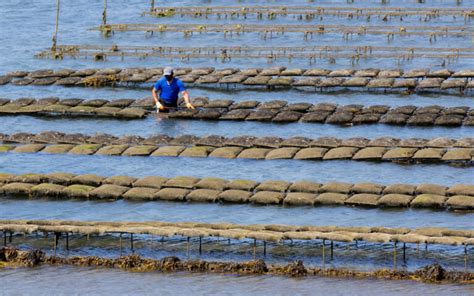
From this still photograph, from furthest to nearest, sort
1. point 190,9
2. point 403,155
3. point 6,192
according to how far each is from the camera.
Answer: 1. point 190,9
2. point 403,155
3. point 6,192

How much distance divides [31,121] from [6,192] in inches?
369

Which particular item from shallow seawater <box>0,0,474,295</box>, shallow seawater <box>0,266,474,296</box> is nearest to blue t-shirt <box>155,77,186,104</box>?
shallow seawater <box>0,0,474,295</box>

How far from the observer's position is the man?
3966cm

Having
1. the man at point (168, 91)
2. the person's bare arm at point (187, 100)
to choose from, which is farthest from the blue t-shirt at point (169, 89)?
the person's bare arm at point (187, 100)

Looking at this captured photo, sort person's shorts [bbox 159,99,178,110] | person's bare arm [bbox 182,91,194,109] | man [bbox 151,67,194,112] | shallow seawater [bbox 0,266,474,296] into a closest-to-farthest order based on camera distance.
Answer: shallow seawater [bbox 0,266,474,296]
person's bare arm [bbox 182,91,194,109]
man [bbox 151,67,194,112]
person's shorts [bbox 159,99,178,110]

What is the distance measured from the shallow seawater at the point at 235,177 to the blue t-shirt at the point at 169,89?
35.7 inches

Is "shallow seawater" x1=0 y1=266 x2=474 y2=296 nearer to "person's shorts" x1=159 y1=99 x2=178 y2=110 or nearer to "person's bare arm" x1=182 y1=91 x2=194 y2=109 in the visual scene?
"person's bare arm" x1=182 y1=91 x2=194 y2=109

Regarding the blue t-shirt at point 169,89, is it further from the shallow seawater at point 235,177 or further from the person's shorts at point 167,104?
the shallow seawater at point 235,177

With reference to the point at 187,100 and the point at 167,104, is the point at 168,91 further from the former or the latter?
the point at 187,100

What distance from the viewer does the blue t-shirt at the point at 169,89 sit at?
39844 millimetres

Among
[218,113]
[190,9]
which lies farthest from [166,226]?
[190,9]

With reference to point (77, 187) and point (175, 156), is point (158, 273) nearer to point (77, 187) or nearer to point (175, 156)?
point (77, 187)

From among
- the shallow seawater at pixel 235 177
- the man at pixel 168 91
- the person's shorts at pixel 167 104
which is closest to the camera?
the shallow seawater at pixel 235 177

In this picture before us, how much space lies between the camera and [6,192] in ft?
105
